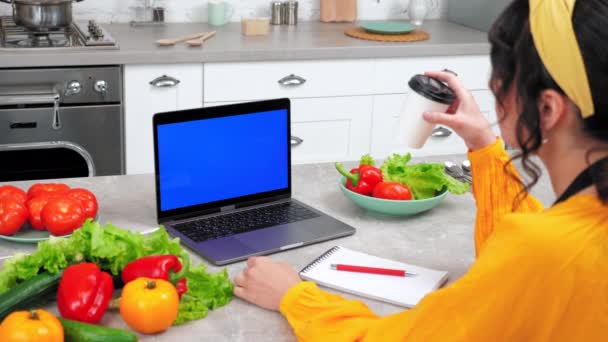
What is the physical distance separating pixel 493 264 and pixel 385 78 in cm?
265

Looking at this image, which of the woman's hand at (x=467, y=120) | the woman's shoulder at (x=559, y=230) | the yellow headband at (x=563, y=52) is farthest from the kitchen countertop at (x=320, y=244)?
the yellow headband at (x=563, y=52)

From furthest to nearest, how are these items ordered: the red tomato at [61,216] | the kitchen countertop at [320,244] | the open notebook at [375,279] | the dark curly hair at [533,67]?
the red tomato at [61,216], the open notebook at [375,279], the kitchen countertop at [320,244], the dark curly hair at [533,67]

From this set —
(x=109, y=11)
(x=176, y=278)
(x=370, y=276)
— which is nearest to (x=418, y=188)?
(x=370, y=276)

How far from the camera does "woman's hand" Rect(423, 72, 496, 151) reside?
6.03ft

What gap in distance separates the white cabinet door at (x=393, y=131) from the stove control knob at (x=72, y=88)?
48.6 inches

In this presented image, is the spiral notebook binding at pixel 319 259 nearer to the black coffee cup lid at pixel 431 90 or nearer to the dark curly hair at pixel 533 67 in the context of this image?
the black coffee cup lid at pixel 431 90

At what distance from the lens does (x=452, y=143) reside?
4.09 m

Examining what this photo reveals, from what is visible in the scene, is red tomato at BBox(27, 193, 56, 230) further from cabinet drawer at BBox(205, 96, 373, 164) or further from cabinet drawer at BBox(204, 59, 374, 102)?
cabinet drawer at BBox(205, 96, 373, 164)

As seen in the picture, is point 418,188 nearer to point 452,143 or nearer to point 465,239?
point 465,239

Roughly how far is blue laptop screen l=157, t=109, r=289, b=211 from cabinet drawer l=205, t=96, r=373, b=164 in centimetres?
155

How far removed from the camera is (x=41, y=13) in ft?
11.2

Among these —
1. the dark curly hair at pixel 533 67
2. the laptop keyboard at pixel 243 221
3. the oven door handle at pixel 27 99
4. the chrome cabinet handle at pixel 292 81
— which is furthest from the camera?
the chrome cabinet handle at pixel 292 81

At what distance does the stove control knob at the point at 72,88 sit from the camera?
338cm

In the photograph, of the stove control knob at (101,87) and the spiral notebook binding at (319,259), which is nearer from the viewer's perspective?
the spiral notebook binding at (319,259)
